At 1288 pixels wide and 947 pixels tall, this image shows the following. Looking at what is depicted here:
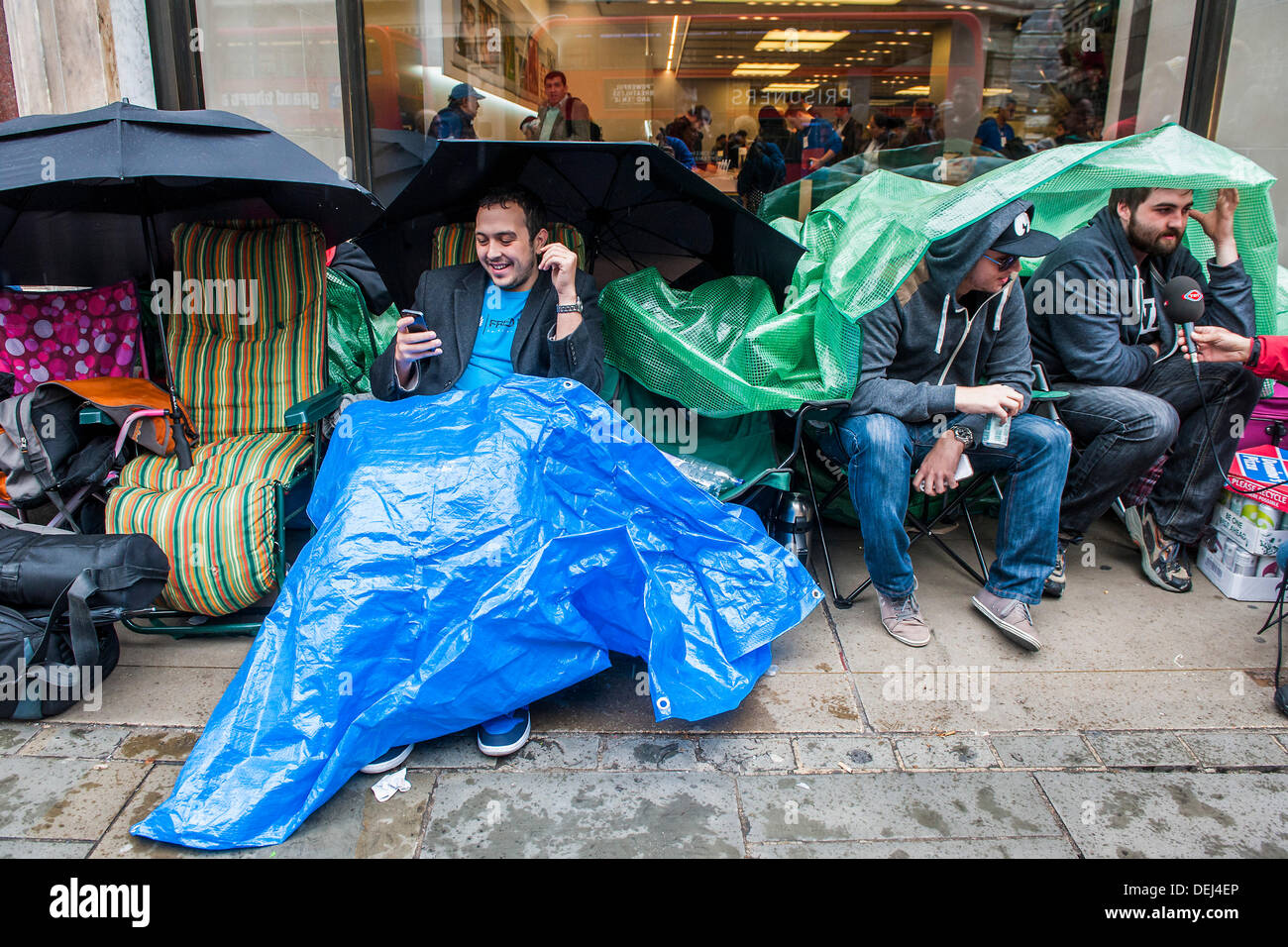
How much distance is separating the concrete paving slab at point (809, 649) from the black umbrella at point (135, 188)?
6.83 feet

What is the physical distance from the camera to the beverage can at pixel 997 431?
302 cm

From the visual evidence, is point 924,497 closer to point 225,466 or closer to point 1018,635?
point 1018,635

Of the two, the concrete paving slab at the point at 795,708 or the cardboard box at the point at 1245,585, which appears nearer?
the concrete paving slab at the point at 795,708

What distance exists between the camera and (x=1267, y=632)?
127 inches

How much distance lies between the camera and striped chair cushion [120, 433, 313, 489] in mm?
3088

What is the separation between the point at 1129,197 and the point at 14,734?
4126 millimetres

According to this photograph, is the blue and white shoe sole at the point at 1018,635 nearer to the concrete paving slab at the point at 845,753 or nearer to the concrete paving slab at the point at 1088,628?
the concrete paving slab at the point at 1088,628

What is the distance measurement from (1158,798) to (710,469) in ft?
5.50

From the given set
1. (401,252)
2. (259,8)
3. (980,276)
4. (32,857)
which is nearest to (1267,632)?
(980,276)

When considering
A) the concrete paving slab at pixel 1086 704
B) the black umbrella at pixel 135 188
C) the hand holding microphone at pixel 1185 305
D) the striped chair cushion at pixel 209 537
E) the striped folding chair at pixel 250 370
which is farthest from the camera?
the hand holding microphone at pixel 1185 305

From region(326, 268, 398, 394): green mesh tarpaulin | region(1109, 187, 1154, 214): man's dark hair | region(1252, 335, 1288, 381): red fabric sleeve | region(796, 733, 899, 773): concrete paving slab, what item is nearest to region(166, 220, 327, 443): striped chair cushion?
region(326, 268, 398, 394): green mesh tarpaulin

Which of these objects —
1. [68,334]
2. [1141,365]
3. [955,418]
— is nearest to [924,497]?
[955,418]

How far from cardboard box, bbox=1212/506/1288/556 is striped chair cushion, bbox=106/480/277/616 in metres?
3.51

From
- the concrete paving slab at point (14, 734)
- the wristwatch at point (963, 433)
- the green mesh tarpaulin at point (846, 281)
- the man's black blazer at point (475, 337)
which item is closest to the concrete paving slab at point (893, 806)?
the wristwatch at point (963, 433)
